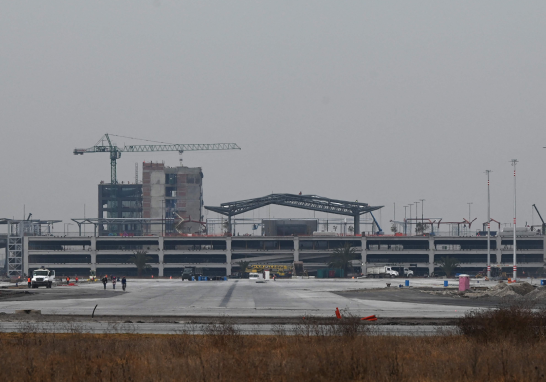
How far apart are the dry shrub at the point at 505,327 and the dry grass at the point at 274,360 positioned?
91cm

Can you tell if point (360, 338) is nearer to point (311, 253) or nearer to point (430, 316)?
point (430, 316)

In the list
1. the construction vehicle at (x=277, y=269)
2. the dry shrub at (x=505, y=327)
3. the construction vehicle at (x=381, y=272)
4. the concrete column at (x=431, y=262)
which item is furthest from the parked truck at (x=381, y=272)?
the dry shrub at (x=505, y=327)

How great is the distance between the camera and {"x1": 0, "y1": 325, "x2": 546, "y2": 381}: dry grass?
53.2 feet

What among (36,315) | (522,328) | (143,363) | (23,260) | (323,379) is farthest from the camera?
(23,260)

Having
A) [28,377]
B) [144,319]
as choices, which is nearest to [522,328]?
[28,377]

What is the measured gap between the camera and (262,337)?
87.7ft

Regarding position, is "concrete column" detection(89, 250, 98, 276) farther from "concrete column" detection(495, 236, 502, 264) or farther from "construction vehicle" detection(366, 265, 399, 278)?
"concrete column" detection(495, 236, 502, 264)

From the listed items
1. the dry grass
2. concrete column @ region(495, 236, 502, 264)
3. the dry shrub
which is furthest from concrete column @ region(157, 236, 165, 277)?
the dry shrub

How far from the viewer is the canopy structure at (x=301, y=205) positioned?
185 m

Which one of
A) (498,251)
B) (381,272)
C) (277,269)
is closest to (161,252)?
(277,269)

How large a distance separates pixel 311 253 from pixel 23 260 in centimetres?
7882

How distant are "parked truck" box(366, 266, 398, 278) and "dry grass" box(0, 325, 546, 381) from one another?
5658 inches

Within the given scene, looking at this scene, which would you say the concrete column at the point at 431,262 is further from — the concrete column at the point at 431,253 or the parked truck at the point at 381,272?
the parked truck at the point at 381,272

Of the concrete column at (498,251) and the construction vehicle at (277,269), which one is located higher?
the concrete column at (498,251)
